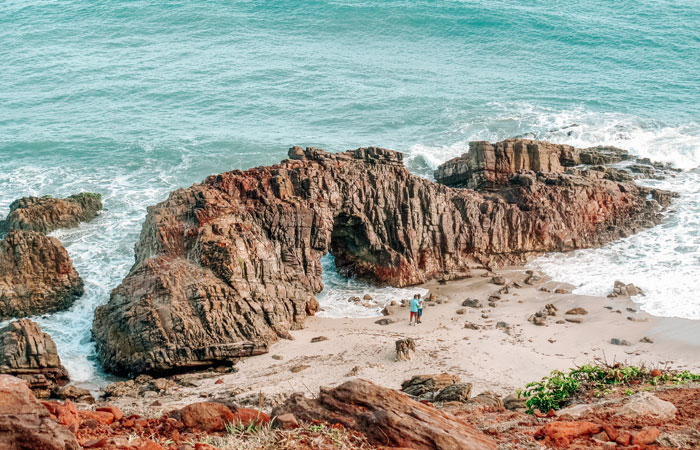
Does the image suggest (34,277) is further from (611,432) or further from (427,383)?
(611,432)

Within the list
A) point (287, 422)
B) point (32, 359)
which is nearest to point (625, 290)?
point (287, 422)

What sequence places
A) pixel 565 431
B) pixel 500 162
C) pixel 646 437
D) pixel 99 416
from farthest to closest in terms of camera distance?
pixel 500 162 → pixel 99 416 → pixel 565 431 → pixel 646 437

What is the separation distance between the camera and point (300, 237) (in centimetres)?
2005

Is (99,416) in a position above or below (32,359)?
above

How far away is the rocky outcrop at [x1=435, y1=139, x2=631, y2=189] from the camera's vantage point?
83.7 ft

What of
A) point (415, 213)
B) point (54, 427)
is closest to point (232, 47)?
point (415, 213)

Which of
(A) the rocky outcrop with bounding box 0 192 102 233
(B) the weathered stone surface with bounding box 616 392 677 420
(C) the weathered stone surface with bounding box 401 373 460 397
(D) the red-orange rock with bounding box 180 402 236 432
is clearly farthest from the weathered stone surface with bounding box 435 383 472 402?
(A) the rocky outcrop with bounding box 0 192 102 233

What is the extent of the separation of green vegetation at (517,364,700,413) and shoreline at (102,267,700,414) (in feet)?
6.72

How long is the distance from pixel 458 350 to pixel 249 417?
8376 millimetres

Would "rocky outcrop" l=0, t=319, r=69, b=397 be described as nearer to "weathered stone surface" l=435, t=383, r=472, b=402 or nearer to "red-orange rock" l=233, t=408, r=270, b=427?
"red-orange rock" l=233, t=408, r=270, b=427

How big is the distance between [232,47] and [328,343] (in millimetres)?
35245

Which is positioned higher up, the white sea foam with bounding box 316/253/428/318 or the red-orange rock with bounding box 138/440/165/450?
the red-orange rock with bounding box 138/440/165/450

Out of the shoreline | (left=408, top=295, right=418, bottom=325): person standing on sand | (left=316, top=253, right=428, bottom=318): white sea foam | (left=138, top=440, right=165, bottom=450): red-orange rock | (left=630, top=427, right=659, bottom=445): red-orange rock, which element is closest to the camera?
(left=138, top=440, right=165, bottom=450): red-orange rock

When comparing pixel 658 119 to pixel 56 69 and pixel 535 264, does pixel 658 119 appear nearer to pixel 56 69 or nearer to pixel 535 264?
pixel 535 264
